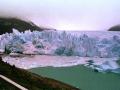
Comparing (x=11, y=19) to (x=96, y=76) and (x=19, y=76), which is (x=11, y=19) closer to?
(x=19, y=76)

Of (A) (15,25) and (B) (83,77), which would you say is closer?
(B) (83,77)

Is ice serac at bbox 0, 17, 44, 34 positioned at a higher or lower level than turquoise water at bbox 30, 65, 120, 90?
higher

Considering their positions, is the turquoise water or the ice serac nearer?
the turquoise water

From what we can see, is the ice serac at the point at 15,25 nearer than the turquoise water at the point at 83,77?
No

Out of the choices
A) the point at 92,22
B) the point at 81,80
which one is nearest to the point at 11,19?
the point at 92,22
